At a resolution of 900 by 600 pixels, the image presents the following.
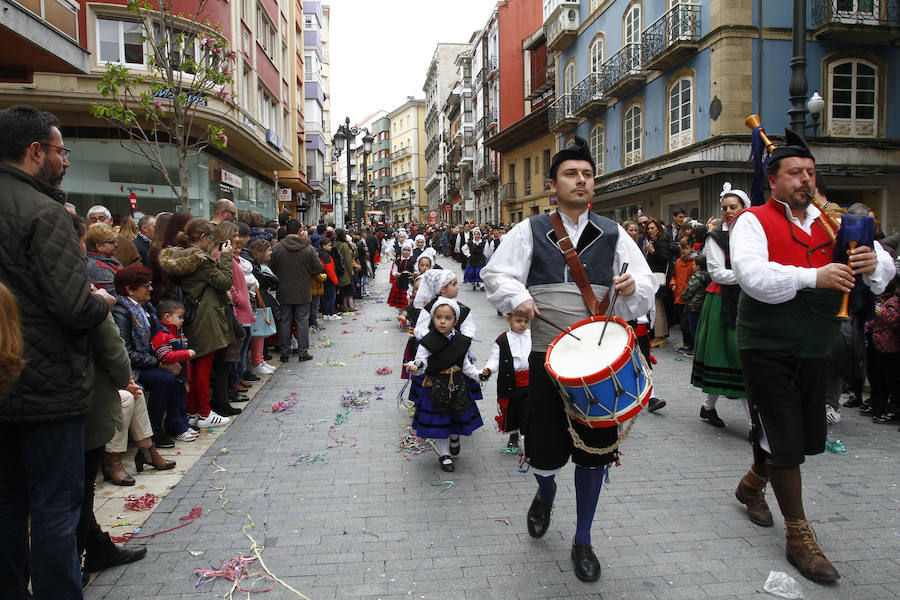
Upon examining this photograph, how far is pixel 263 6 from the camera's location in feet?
79.5

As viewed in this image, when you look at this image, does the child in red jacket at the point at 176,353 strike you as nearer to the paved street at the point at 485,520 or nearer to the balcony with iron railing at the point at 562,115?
the paved street at the point at 485,520

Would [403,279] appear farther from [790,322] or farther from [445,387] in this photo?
[790,322]

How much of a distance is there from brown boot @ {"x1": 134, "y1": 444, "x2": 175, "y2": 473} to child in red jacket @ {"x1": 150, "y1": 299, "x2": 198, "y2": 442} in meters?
0.57

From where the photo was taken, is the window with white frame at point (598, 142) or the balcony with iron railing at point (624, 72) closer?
the balcony with iron railing at point (624, 72)

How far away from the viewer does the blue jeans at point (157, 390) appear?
17.5ft

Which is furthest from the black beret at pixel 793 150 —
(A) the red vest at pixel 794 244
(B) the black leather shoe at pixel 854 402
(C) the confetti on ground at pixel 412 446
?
(B) the black leather shoe at pixel 854 402

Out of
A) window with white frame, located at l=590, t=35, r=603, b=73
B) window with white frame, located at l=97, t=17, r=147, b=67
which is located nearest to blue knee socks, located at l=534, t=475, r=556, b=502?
window with white frame, located at l=97, t=17, r=147, b=67

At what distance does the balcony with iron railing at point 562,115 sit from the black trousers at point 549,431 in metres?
25.9

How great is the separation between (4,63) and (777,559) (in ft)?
36.6

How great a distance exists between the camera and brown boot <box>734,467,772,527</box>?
399 cm

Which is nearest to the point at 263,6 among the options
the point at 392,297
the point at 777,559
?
the point at 392,297

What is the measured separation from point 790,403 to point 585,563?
1.45 m

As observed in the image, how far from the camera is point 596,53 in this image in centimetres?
2625

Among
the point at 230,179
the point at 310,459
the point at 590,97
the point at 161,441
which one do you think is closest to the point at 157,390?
the point at 161,441
